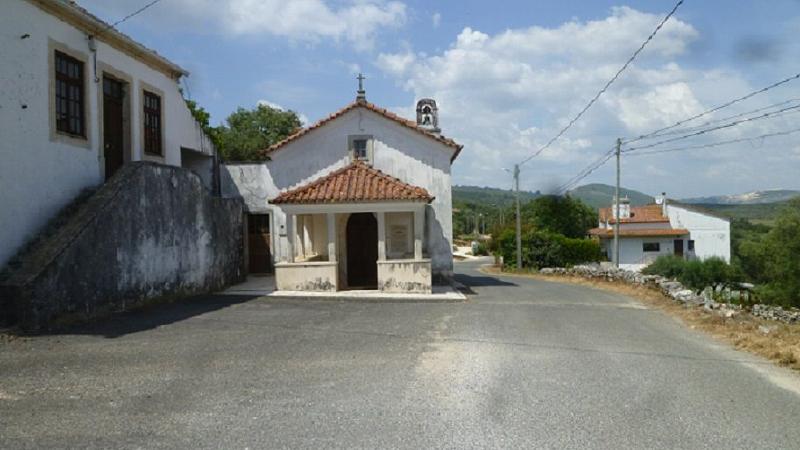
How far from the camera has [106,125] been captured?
15820 millimetres

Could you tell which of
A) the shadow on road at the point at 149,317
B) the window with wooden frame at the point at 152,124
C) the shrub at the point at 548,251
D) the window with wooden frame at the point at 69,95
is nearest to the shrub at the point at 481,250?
the shrub at the point at 548,251

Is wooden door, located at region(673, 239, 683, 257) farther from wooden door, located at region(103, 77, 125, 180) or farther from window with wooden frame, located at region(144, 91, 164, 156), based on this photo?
wooden door, located at region(103, 77, 125, 180)

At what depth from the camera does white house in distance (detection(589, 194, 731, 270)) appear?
5412cm

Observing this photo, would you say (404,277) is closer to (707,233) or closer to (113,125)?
(113,125)

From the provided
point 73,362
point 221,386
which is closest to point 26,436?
point 221,386

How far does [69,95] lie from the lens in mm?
13734

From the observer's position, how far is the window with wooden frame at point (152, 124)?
17828mm

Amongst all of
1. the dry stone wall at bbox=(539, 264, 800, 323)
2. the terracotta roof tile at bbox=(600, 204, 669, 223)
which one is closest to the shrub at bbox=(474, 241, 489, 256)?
the terracotta roof tile at bbox=(600, 204, 669, 223)

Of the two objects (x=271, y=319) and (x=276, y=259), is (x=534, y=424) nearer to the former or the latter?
(x=271, y=319)

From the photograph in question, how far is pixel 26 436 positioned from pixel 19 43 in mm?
9100

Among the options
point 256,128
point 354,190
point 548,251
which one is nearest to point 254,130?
point 256,128

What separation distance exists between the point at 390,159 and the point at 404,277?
16.3 feet

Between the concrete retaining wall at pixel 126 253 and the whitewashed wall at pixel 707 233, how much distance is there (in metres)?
46.8

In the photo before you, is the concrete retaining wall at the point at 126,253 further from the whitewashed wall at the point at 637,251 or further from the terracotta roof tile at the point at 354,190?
the whitewashed wall at the point at 637,251
